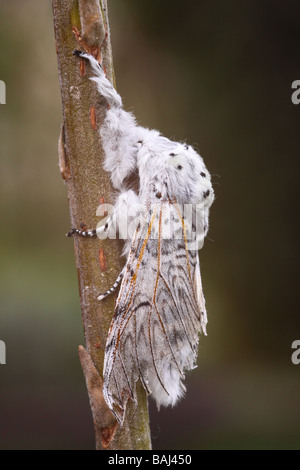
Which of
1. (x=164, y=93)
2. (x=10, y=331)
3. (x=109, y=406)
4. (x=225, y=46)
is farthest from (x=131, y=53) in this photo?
(x=109, y=406)

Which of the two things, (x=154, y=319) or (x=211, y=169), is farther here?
(x=211, y=169)

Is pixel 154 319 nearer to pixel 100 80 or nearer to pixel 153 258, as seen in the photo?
pixel 153 258

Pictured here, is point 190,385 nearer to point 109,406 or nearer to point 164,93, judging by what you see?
point 164,93

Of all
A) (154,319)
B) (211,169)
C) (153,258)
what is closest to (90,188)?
(153,258)

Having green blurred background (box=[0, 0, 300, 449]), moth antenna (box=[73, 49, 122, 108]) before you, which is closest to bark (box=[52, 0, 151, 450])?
moth antenna (box=[73, 49, 122, 108])

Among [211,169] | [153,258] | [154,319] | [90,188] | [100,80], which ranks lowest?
[154,319]

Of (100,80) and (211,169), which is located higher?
(211,169)

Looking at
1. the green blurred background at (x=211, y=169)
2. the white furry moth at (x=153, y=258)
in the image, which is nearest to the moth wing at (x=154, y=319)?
the white furry moth at (x=153, y=258)
